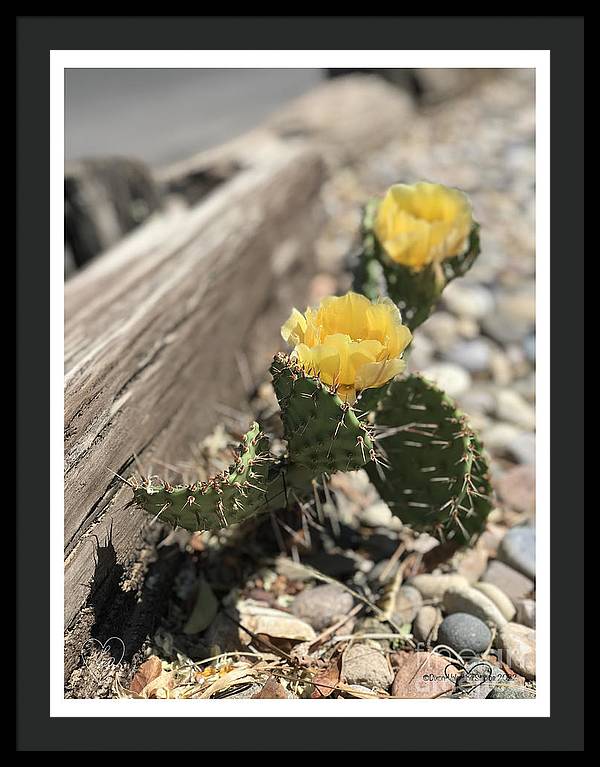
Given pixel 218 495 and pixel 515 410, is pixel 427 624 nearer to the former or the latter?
pixel 218 495

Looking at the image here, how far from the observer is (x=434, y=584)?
2291 millimetres

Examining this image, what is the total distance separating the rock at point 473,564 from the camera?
7.91 feet

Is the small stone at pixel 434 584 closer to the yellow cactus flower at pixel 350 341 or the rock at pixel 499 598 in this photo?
the rock at pixel 499 598

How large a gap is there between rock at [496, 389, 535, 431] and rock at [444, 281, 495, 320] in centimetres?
61

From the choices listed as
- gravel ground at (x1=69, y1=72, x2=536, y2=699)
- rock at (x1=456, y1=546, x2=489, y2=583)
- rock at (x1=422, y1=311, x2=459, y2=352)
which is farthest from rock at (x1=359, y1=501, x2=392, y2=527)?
rock at (x1=422, y1=311, x2=459, y2=352)

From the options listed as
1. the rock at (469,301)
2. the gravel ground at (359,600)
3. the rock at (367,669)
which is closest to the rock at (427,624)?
the gravel ground at (359,600)

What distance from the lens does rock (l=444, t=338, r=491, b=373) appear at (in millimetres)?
3633

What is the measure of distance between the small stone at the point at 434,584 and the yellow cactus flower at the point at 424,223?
2.98ft

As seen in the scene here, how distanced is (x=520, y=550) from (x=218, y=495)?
3.72 ft

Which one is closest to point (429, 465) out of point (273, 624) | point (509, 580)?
point (509, 580)

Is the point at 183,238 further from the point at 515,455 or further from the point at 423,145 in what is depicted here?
the point at 423,145

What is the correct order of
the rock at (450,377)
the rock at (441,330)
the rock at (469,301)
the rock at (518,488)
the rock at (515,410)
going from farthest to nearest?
the rock at (469,301) → the rock at (441,330) → the rock at (450,377) → the rock at (515,410) → the rock at (518,488)

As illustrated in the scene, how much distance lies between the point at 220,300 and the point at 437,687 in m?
1.62

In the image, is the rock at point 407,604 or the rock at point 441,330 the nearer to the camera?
the rock at point 407,604
